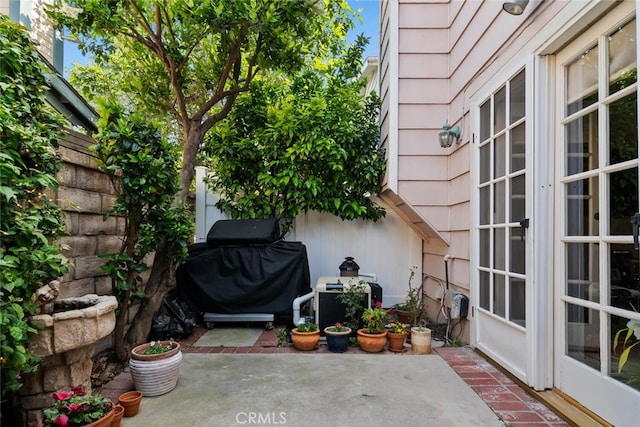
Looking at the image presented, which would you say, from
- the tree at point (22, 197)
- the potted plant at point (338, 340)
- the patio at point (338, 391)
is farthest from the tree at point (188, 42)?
the potted plant at point (338, 340)

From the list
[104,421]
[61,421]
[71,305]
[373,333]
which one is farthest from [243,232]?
[61,421]

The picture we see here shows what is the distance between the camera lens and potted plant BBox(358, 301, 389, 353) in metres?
3.43

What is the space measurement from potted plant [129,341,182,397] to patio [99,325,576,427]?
68 mm

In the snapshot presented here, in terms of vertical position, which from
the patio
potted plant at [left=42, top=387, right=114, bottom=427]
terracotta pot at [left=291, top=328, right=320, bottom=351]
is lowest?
the patio

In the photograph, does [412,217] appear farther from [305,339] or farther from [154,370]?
[154,370]

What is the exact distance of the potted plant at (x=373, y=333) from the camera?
3430 mm

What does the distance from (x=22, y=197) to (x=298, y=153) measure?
10.2 feet

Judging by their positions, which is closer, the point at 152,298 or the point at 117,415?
the point at 117,415

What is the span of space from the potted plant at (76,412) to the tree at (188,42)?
4.17 ft

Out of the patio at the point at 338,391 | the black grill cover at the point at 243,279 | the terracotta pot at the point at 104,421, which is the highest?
the black grill cover at the point at 243,279

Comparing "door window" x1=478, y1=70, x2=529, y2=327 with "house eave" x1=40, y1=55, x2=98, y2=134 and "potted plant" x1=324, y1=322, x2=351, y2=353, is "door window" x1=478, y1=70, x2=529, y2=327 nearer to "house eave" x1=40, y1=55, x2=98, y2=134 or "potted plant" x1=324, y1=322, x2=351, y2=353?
"potted plant" x1=324, y1=322, x2=351, y2=353

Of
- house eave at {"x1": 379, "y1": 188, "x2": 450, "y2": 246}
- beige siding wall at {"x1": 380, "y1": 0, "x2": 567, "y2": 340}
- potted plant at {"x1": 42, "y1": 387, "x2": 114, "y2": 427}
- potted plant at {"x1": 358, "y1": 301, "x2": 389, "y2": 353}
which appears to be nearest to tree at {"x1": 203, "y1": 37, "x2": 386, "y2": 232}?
house eave at {"x1": 379, "y1": 188, "x2": 450, "y2": 246}

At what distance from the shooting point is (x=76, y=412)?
1837 mm

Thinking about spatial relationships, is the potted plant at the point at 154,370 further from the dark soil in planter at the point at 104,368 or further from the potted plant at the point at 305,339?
the potted plant at the point at 305,339
